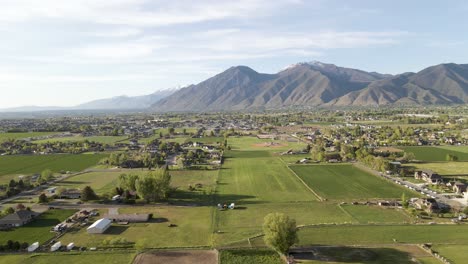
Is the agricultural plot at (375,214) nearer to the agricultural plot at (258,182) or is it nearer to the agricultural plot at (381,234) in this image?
the agricultural plot at (381,234)

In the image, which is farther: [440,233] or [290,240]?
[440,233]

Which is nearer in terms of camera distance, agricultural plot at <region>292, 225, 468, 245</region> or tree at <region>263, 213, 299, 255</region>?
tree at <region>263, 213, 299, 255</region>

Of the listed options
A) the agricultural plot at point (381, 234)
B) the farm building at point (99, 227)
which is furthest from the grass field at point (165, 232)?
the agricultural plot at point (381, 234)

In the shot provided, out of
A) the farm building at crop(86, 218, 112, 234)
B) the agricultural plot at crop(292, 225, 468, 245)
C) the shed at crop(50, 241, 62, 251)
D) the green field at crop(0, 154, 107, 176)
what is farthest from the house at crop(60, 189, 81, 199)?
the agricultural plot at crop(292, 225, 468, 245)

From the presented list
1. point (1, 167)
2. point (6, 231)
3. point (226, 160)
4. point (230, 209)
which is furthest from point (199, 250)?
point (1, 167)

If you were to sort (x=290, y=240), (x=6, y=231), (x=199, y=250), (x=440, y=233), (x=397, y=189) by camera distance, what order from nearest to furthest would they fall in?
(x=290, y=240) < (x=199, y=250) < (x=440, y=233) < (x=6, y=231) < (x=397, y=189)

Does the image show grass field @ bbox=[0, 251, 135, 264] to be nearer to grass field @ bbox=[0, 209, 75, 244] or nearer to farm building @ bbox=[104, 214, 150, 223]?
grass field @ bbox=[0, 209, 75, 244]

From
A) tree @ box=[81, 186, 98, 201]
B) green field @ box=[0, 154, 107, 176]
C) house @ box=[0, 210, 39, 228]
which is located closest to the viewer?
house @ box=[0, 210, 39, 228]

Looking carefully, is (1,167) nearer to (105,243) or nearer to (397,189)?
(105,243)
